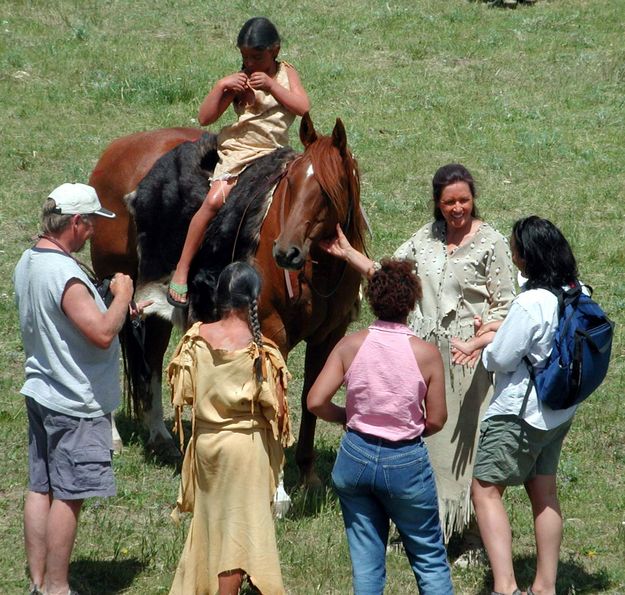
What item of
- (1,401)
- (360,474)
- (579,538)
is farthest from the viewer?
(1,401)

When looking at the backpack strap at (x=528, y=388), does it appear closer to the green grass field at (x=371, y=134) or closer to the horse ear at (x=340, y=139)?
the green grass field at (x=371, y=134)

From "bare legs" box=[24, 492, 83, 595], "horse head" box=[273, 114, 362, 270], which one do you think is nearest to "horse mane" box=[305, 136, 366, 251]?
"horse head" box=[273, 114, 362, 270]

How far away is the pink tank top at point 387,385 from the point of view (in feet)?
16.3

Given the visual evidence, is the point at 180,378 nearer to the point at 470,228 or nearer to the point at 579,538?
the point at 470,228

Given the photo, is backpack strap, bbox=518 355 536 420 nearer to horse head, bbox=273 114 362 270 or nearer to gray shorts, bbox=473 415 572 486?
gray shorts, bbox=473 415 572 486

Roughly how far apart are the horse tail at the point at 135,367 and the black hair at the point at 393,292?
371 centimetres

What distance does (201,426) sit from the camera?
5.43 m

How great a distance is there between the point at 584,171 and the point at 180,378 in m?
8.91

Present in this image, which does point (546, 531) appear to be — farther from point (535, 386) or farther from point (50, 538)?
point (50, 538)

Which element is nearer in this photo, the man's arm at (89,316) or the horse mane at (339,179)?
the man's arm at (89,316)

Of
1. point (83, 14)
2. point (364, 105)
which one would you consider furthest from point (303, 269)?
point (83, 14)

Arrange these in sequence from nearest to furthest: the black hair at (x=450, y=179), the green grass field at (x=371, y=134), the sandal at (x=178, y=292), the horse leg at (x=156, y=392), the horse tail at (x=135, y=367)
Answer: the black hair at (x=450, y=179), the green grass field at (x=371, y=134), the sandal at (x=178, y=292), the horse leg at (x=156, y=392), the horse tail at (x=135, y=367)

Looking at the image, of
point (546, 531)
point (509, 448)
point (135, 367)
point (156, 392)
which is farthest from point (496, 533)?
point (135, 367)

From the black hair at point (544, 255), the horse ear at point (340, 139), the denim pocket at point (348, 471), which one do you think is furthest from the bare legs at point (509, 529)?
the horse ear at point (340, 139)
